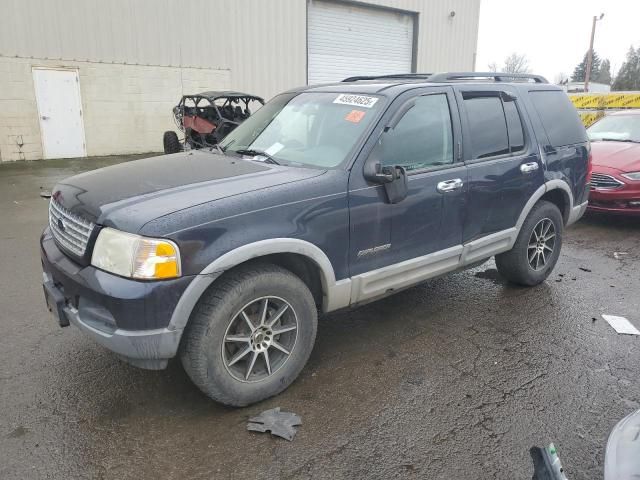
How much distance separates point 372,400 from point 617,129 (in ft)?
25.1

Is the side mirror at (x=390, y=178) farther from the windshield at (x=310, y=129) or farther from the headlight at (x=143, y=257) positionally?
the headlight at (x=143, y=257)

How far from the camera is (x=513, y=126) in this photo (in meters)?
4.29

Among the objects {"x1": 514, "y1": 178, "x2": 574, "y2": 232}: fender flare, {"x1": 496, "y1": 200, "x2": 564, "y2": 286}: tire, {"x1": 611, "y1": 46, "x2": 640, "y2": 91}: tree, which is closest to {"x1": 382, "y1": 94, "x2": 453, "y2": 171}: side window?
{"x1": 514, "y1": 178, "x2": 574, "y2": 232}: fender flare

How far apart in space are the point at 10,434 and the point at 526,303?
4.01 metres

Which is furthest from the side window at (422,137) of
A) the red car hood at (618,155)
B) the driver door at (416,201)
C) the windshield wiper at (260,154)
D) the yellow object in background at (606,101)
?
the yellow object in background at (606,101)

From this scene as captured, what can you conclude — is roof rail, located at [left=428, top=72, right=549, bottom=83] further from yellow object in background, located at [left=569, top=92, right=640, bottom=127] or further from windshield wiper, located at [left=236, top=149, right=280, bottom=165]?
yellow object in background, located at [left=569, top=92, right=640, bottom=127]

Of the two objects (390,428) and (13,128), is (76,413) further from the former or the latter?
(13,128)

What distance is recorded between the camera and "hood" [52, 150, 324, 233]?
2.63m

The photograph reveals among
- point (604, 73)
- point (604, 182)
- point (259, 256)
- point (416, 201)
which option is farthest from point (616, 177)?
point (604, 73)

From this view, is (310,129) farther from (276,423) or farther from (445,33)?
(445,33)

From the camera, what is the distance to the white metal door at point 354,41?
1684 cm

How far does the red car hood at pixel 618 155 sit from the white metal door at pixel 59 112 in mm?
12354

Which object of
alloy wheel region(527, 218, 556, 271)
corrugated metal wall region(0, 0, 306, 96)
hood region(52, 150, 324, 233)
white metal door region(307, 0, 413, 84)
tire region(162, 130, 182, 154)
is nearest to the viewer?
hood region(52, 150, 324, 233)

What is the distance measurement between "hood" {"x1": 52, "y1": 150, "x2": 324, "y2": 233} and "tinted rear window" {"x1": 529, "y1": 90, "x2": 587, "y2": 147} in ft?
8.55
